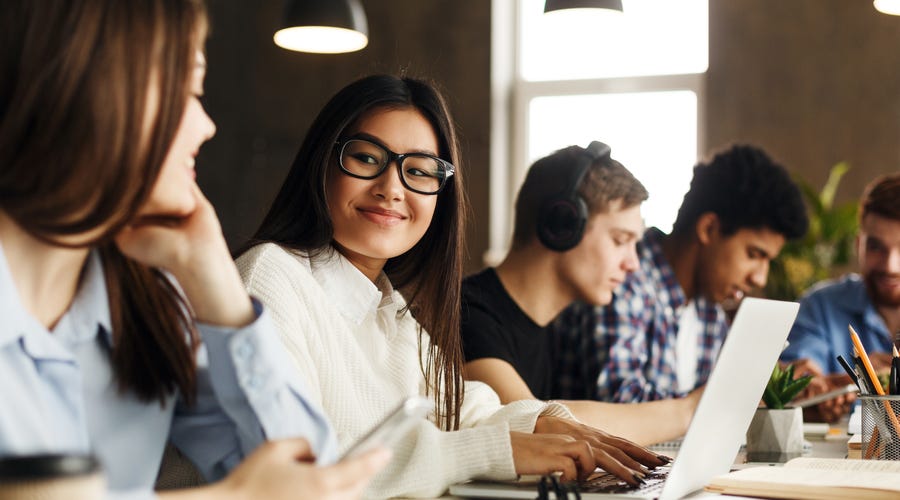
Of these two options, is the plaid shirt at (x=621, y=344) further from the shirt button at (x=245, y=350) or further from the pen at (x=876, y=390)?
the shirt button at (x=245, y=350)

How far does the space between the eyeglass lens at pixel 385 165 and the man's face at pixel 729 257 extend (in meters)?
1.71

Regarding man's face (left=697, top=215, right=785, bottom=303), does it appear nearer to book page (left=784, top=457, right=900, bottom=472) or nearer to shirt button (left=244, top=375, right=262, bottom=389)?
book page (left=784, top=457, right=900, bottom=472)

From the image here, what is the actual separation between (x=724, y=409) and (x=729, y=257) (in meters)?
2.07

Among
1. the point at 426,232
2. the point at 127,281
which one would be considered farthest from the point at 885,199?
the point at 127,281

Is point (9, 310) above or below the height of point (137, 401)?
above

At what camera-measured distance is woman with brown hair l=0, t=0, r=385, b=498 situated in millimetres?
900

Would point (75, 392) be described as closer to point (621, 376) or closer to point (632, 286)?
point (621, 376)

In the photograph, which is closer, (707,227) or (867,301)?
(707,227)

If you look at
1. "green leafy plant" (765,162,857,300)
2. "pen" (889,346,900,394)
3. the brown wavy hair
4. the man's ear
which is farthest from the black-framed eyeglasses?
"green leafy plant" (765,162,857,300)

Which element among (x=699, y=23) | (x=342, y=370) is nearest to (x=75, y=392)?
(x=342, y=370)

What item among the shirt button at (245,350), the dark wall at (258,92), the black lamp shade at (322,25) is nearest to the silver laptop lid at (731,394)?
the shirt button at (245,350)

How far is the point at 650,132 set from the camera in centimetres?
594

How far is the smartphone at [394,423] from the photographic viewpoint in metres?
0.87

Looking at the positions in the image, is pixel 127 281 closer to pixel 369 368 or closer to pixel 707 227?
pixel 369 368
